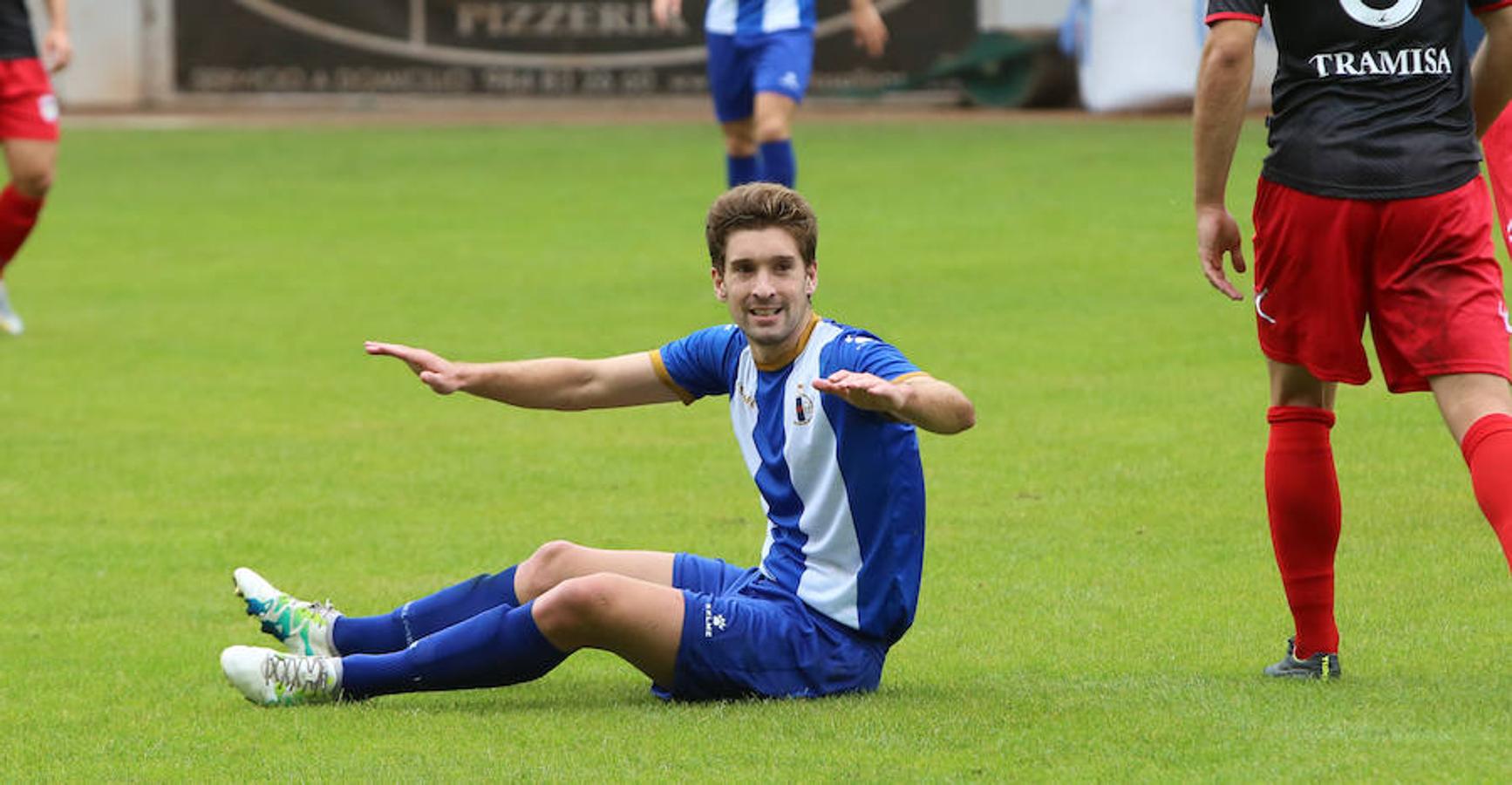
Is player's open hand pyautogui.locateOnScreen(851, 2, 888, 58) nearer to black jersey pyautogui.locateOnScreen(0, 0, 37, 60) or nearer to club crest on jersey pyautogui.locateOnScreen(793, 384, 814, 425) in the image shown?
black jersey pyautogui.locateOnScreen(0, 0, 37, 60)

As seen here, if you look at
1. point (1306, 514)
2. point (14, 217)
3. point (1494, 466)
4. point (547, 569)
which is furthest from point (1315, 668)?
point (14, 217)

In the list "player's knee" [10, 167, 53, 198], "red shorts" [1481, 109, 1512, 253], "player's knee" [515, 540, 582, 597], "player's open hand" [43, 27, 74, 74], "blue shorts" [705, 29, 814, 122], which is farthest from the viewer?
"blue shorts" [705, 29, 814, 122]

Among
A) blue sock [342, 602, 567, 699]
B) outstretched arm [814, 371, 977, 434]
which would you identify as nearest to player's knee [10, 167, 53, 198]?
blue sock [342, 602, 567, 699]

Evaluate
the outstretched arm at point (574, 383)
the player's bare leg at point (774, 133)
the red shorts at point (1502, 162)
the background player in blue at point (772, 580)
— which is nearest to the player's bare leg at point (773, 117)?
the player's bare leg at point (774, 133)

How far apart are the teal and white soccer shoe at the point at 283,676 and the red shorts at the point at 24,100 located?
618cm

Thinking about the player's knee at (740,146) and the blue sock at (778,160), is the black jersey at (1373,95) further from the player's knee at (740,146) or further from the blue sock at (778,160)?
the player's knee at (740,146)

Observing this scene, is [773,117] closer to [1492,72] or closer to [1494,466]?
[1492,72]

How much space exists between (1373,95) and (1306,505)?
0.87m

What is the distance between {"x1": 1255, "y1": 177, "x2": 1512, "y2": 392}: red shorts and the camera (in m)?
4.62

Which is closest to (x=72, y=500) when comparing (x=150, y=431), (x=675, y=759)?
(x=150, y=431)

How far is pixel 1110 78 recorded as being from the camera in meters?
23.5

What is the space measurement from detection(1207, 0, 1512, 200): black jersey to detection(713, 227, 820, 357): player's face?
0.96 meters

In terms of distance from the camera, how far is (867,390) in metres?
4.42

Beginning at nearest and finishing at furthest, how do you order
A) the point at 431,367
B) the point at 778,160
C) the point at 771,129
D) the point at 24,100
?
the point at 431,367 < the point at 24,100 < the point at 771,129 < the point at 778,160
